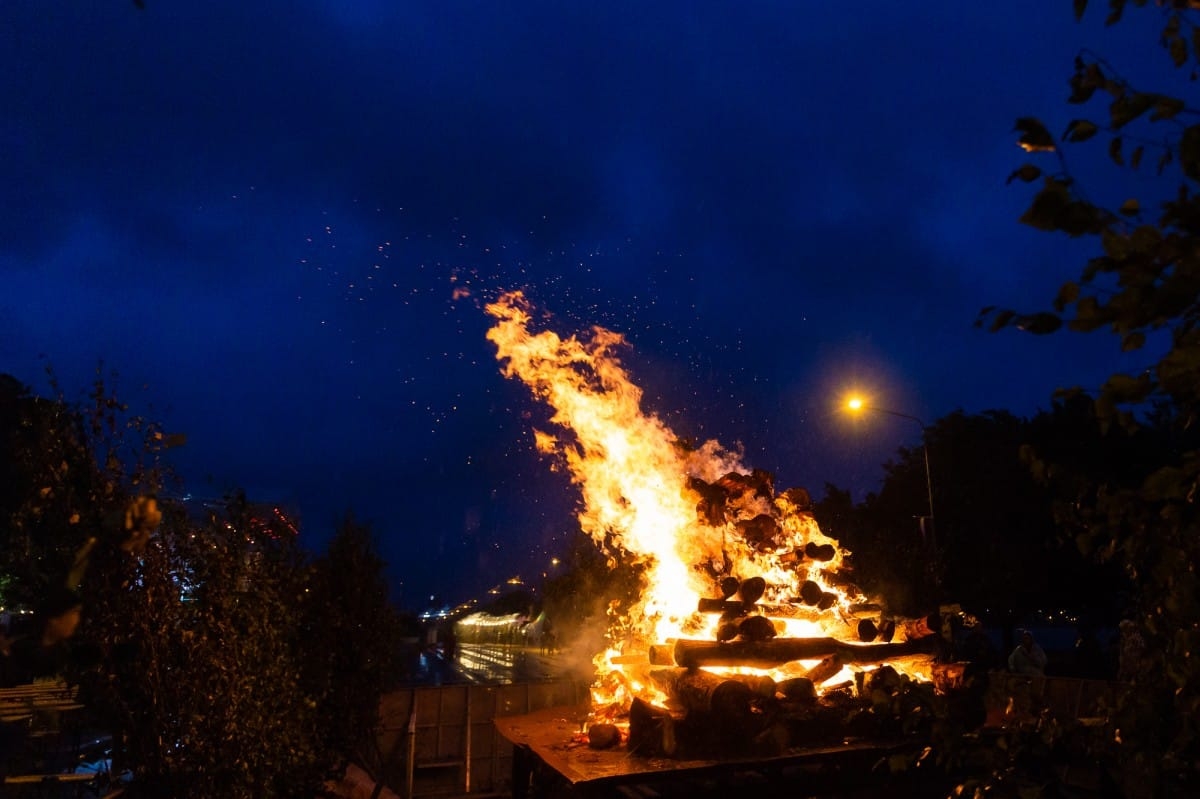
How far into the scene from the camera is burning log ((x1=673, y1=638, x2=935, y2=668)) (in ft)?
32.5

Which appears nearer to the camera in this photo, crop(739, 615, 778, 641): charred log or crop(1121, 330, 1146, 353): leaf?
crop(1121, 330, 1146, 353): leaf

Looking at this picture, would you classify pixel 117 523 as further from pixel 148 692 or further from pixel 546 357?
pixel 546 357

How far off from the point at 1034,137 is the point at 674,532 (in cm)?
1122

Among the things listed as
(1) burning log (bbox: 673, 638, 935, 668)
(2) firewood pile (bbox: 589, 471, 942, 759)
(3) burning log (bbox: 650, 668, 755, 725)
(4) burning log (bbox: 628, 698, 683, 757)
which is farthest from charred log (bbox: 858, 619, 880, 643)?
(4) burning log (bbox: 628, 698, 683, 757)

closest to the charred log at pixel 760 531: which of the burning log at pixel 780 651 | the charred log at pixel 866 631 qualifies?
the charred log at pixel 866 631

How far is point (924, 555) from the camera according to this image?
81.8 ft

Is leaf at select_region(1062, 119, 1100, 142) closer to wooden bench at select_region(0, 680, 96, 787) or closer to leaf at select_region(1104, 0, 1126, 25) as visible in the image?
leaf at select_region(1104, 0, 1126, 25)

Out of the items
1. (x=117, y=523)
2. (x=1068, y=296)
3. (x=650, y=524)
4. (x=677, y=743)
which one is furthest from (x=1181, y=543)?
(x=650, y=524)

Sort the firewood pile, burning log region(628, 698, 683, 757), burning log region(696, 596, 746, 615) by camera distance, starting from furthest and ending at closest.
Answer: burning log region(696, 596, 746, 615)
the firewood pile
burning log region(628, 698, 683, 757)

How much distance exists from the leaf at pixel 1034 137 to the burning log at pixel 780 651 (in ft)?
29.2

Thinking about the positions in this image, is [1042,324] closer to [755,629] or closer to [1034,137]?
[1034,137]

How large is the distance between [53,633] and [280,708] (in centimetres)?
533

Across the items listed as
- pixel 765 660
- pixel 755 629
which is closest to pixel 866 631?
pixel 765 660

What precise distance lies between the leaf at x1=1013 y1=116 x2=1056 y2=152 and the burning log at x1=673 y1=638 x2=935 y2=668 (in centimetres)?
891
